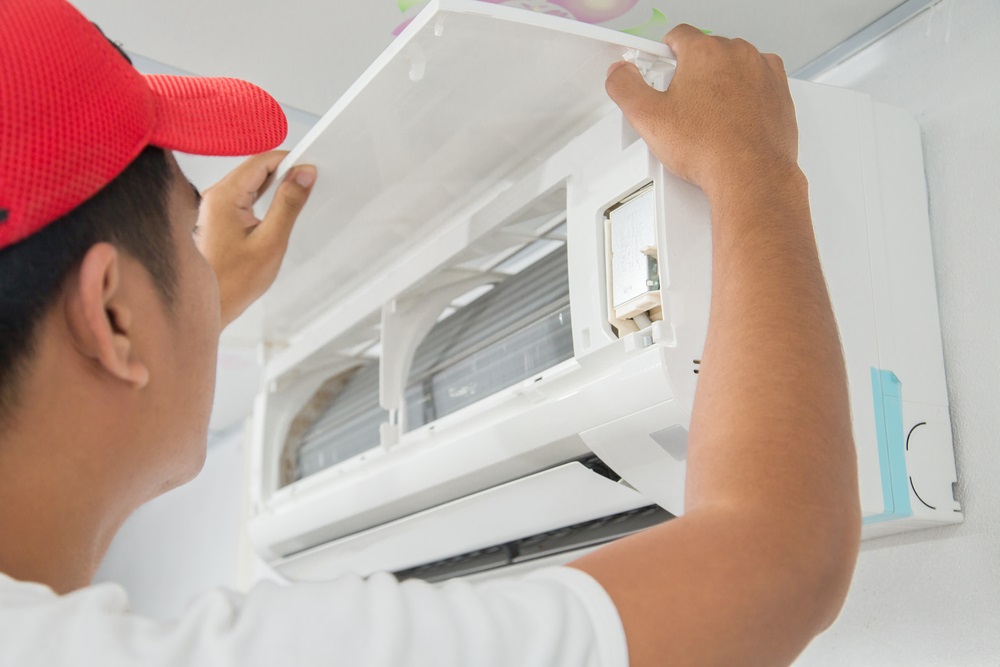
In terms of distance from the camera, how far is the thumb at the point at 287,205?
1.12m

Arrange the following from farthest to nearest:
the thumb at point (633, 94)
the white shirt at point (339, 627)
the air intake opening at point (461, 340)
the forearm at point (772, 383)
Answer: the air intake opening at point (461, 340) < the thumb at point (633, 94) < the forearm at point (772, 383) < the white shirt at point (339, 627)

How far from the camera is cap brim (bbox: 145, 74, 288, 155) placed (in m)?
0.71

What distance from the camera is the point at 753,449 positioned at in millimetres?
599

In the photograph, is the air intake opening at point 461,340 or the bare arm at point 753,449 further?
the air intake opening at point 461,340

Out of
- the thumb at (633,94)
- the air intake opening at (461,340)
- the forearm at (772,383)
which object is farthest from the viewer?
the air intake opening at (461,340)

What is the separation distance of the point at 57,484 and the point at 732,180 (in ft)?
1.69

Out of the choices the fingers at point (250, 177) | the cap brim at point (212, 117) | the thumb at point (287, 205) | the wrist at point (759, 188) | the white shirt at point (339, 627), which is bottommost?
the white shirt at point (339, 627)

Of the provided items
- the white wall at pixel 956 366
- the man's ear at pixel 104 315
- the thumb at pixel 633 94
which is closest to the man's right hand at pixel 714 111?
the thumb at pixel 633 94

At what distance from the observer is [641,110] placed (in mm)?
835

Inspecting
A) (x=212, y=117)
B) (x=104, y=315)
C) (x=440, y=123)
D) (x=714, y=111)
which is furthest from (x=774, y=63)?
(x=104, y=315)

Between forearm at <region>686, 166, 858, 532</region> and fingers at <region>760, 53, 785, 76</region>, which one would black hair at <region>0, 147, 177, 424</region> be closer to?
forearm at <region>686, 166, 858, 532</region>

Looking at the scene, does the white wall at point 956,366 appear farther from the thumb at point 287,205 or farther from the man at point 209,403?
the thumb at point 287,205

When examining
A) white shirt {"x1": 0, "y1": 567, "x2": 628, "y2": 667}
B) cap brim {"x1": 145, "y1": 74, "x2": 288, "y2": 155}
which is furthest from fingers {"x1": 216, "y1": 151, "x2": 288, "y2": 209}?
white shirt {"x1": 0, "y1": 567, "x2": 628, "y2": 667}

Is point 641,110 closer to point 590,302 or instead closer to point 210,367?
point 590,302
